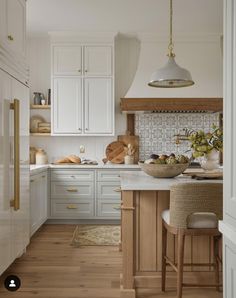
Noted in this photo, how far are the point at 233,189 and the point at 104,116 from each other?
14.2ft

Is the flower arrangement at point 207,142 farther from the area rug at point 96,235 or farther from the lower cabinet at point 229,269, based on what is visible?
the lower cabinet at point 229,269

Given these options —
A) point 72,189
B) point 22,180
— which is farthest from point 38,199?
point 22,180

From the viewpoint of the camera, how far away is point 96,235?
4867 millimetres

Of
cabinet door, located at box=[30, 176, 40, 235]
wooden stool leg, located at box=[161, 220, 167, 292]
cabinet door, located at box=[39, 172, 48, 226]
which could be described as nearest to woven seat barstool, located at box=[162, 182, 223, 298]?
wooden stool leg, located at box=[161, 220, 167, 292]

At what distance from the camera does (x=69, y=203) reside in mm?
5535

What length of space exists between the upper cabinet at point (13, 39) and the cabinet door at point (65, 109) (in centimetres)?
188

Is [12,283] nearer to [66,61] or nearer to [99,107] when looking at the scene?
[99,107]

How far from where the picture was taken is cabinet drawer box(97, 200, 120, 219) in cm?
552

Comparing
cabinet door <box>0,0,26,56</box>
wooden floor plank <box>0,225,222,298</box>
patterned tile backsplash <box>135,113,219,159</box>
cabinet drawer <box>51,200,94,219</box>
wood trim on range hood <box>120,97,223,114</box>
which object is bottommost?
wooden floor plank <box>0,225,222,298</box>

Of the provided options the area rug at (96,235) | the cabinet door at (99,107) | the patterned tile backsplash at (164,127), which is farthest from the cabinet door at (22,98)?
the patterned tile backsplash at (164,127)

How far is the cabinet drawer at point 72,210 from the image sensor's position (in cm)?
552

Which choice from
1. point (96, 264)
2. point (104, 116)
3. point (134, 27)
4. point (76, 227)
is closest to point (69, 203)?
point (76, 227)

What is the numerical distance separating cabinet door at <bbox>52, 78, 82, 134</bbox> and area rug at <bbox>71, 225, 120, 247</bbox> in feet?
4.57

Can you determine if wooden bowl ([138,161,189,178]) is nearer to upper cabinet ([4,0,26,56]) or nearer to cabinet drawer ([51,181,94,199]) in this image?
upper cabinet ([4,0,26,56])
